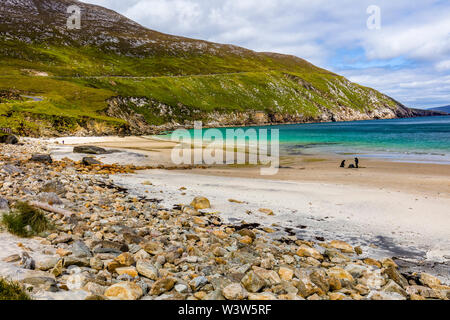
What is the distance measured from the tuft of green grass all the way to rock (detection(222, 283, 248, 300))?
11.3 feet

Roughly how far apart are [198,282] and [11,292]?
10.7 ft

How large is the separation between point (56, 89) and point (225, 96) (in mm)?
87752

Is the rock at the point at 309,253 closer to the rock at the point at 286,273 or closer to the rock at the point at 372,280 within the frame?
the rock at the point at 372,280

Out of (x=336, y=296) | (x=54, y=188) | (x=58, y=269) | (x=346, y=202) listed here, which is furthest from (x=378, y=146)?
(x=58, y=269)

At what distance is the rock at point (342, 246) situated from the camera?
8.71 m

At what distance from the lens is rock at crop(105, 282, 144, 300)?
5.11 metres

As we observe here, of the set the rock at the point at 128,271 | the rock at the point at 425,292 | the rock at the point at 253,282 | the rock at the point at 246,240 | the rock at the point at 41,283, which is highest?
the rock at the point at 41,283

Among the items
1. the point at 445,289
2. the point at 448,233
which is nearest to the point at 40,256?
the point at 445,289

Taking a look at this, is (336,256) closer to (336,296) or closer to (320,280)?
(320,280)

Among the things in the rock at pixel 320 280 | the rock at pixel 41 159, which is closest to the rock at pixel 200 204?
the rock at pixel 320 280

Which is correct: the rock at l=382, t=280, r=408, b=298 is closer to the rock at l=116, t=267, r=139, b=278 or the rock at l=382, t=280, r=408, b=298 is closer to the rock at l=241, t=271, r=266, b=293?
the rock at l=241, t=271, r=266, b=293

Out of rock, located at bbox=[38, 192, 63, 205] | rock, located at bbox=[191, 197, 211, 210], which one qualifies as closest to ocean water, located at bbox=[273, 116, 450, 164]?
rock, located at bbox=[191, 197, 211, 210]

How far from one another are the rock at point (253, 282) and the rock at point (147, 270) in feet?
6.35

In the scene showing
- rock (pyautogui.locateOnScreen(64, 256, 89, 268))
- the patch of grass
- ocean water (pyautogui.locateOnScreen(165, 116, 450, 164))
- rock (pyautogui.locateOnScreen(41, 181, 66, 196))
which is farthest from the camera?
ocean water (pyautogui.locateOnScreen(165, 116, 450, 164))
